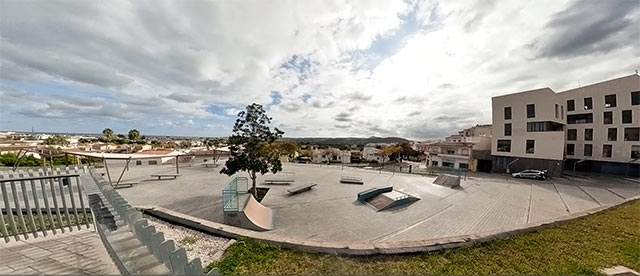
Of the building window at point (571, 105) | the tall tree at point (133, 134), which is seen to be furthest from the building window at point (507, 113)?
the tall tree at point (133, 134)

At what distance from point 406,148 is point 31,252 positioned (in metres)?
63.3

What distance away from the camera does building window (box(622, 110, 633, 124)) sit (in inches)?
987

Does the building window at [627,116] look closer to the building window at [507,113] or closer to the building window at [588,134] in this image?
the building window at [588,134]

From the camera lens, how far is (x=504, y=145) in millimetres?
28156

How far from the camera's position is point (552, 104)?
82.0ft

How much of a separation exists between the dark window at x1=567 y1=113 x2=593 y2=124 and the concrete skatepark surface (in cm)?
1713

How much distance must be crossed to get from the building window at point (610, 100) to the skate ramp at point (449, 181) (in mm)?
25822

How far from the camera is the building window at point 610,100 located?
26286mm

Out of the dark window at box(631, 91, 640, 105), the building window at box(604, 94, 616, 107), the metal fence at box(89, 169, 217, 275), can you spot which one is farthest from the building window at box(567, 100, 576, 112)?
the metal fence at box(89, 169, 217, 275)

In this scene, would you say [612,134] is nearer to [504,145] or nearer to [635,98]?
[635,98]

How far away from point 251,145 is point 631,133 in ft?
130

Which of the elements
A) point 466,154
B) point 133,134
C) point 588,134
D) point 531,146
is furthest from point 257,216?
point 133,134

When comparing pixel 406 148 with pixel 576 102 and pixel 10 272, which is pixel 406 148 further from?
pixel 10 272

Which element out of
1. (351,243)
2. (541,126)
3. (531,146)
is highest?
(541,126)
